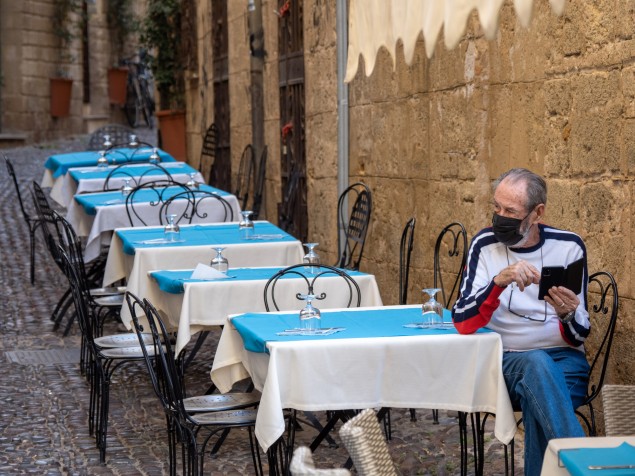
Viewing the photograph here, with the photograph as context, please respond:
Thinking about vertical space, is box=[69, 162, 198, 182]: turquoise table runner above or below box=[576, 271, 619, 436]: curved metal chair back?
above

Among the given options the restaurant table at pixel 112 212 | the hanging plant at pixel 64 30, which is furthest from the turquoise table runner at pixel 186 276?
the hanging plant at pixel 64 30

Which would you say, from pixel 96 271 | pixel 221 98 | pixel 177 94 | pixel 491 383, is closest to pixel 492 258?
pixel 491 383

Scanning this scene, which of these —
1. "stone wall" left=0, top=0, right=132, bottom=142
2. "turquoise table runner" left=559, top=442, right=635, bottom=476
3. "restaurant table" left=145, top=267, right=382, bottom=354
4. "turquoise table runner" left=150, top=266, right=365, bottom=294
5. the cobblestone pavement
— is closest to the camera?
"turquoise table runner" left=559, top=442, right=635, bottom=476

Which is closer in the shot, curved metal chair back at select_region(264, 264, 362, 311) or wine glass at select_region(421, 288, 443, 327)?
wine glass at select_region(421, 288, 443, 327)

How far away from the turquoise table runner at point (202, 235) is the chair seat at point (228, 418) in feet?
8.32

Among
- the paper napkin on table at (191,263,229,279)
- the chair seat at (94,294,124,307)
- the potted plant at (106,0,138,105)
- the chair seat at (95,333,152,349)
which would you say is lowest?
the chair seat at (94,294,124,307)

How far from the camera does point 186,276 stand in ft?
20.7

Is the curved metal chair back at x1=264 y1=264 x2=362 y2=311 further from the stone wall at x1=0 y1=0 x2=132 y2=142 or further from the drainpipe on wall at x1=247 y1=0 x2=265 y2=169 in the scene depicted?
the stone wall at x1=0 y1=0 x2=132 y2=142

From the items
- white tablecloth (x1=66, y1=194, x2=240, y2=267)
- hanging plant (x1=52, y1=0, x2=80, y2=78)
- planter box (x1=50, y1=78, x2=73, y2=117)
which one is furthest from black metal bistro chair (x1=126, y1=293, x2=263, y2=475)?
hanging plant (x1=52, y1=0, x2=80, y2=78)

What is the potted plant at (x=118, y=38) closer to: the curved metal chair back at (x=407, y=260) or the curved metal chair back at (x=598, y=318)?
the curved metal chair back at (x=407, y=260)

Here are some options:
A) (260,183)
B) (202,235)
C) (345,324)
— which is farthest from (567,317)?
(260,183)

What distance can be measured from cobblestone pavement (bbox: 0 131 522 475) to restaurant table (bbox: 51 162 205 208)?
230 cm

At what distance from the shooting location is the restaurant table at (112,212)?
9250 millimetres

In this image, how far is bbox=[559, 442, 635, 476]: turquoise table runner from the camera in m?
3.00
